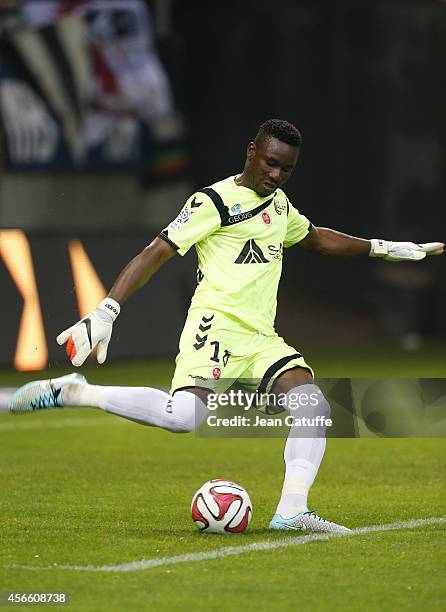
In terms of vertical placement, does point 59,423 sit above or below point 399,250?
below

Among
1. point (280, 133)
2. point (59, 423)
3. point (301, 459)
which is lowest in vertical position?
point (59, 423)

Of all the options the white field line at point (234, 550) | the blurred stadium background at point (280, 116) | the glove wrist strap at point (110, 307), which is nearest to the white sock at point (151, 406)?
the glove wrist strap at point (110, 307)

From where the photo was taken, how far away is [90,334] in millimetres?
6727

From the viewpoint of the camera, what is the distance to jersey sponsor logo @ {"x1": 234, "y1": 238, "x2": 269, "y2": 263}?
7.33 metres

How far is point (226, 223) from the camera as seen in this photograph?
7.26m

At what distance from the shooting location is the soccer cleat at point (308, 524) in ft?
23.4

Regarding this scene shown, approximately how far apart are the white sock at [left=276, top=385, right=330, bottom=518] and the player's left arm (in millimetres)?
1044

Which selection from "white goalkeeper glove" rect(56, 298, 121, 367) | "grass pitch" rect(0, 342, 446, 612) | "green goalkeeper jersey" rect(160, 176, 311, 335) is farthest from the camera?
"green goalkeeper jersey" rect(160, 176, 311, 335)

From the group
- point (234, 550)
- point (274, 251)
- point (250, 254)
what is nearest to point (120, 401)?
point (234, 550)

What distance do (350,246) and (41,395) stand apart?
2.03 meters

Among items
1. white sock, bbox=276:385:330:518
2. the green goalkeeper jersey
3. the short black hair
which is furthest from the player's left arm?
white sock, bbox=276:385:330:518

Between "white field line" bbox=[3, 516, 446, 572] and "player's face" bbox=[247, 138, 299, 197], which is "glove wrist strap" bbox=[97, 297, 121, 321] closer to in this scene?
"player's face" bbox=[247, 138, 299, 197]

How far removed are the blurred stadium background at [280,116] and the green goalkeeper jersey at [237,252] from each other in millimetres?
10014

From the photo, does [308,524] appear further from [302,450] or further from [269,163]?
[269,163]
